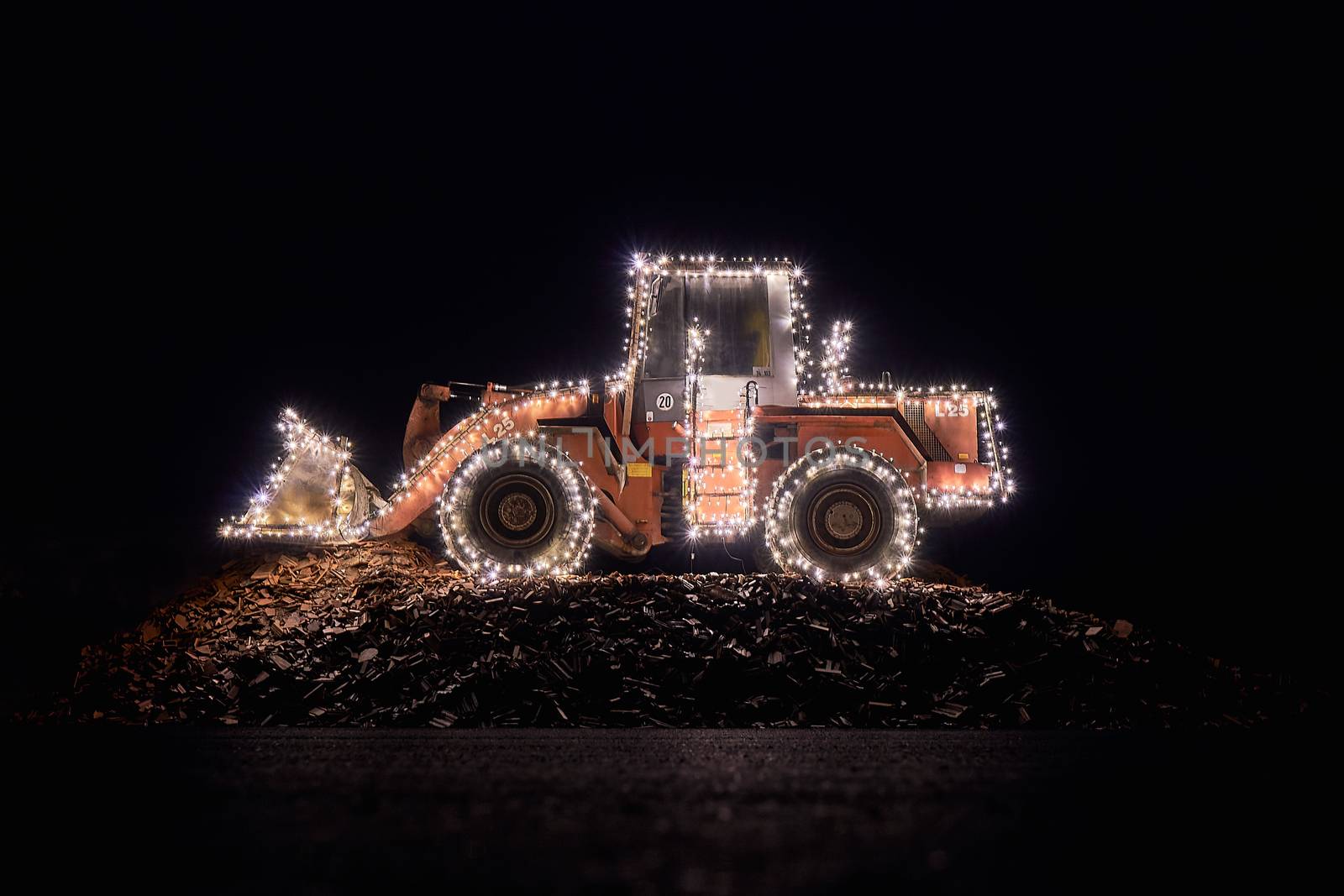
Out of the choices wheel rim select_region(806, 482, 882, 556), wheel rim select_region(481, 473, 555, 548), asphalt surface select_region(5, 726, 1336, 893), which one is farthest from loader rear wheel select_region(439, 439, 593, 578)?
asphalt surface select_region(5, 726, 1336, 893)

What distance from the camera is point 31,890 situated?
66.0 inches

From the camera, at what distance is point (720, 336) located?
8281mm

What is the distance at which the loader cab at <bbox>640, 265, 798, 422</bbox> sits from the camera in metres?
8.09

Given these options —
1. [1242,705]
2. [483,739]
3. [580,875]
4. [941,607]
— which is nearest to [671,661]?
[483,739]

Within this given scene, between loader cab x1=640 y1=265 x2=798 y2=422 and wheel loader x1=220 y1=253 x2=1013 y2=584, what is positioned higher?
loader cab x1=640 y1=265 x2=798 y2=422

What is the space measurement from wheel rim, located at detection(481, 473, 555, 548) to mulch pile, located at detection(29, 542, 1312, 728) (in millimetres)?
901

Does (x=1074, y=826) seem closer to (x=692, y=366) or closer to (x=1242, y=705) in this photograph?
(x=1242, y=705)

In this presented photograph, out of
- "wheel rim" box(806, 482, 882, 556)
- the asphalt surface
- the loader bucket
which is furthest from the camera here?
the loader bucket

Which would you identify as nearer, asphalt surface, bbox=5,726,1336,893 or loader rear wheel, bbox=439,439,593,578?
asphalt surface, bbox=5,726,1336,893

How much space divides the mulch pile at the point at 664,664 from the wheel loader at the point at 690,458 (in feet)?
3.20

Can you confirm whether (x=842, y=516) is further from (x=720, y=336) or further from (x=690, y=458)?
(x=720, y=336)

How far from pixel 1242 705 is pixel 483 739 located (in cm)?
489

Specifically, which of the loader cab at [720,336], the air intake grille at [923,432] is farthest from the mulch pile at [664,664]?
the loader cab at [720,336]

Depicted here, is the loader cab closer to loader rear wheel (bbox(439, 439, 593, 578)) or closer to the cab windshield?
the cab windshield
